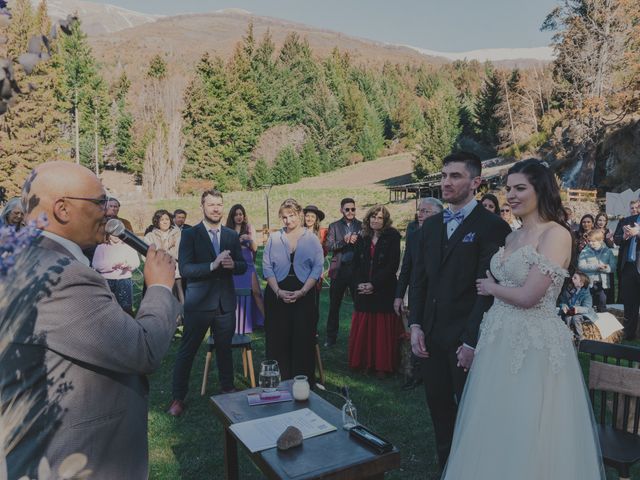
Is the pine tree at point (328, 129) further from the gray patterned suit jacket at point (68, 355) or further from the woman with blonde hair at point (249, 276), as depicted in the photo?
the gray patterned suit jacket at point (68, 355)

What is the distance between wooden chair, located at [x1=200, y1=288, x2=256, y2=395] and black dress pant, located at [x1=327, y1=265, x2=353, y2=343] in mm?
1294

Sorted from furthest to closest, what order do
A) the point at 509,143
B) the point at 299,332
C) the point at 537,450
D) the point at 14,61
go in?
the point at 509,143 → the point at 299,332 → the point at 537,450 → the point at 14,61

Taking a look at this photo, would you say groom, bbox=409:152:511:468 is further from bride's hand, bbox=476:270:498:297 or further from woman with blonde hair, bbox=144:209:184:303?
woman with blonde hair, bbox=144:209:184:303

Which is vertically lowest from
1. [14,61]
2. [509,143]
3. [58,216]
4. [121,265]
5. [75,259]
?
[121,265]

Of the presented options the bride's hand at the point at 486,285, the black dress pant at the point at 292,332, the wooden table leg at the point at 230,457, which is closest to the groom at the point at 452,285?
the bride's hand at the point at 486,285

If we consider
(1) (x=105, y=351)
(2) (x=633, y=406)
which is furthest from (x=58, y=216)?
(2) (x=633, y=406)

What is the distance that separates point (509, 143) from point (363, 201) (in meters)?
15.9

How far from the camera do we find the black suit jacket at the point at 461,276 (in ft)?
11.0

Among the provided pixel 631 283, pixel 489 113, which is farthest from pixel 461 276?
pixel 489 113

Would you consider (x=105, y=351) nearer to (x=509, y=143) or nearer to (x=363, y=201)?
(x=363, y=201)

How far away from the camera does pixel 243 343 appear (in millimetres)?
5566

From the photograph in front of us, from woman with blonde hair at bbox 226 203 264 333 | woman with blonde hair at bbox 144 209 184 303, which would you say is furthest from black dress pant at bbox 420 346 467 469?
woman with blonde hair at bbox 144 209 184 303

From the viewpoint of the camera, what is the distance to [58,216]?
166cm

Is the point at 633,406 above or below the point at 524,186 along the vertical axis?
below
